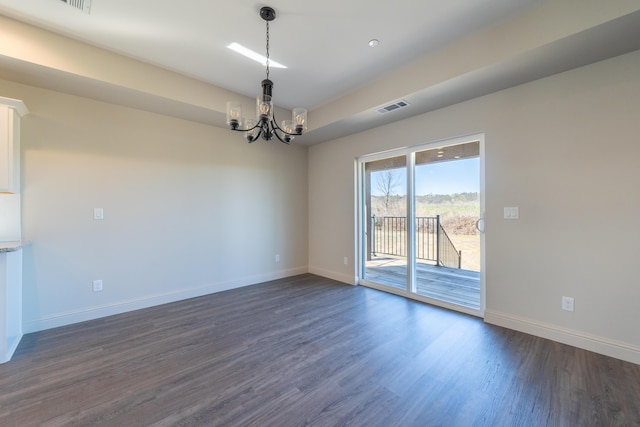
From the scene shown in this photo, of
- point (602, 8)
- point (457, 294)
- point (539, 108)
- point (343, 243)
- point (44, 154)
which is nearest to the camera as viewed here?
point (602, 8)

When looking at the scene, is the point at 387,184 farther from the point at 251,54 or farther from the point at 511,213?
the point at 251,54

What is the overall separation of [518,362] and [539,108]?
94.4 inches

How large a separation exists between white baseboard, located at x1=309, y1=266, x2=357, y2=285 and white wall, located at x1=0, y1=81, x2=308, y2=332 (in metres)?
0.83

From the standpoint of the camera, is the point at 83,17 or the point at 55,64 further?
the point at 55,64

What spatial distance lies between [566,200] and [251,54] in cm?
346

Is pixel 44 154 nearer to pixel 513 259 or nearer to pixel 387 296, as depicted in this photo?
pixel 387 296

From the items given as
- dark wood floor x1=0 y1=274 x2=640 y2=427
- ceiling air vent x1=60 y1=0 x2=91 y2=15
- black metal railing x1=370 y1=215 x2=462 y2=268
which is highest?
ceiling air vent x1=60 y1=0 x2=91 y2=15

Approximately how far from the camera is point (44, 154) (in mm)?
2697

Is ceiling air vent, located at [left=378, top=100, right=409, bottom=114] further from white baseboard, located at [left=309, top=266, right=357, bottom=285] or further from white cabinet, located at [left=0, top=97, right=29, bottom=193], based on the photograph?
white cabinet, located at [left=0, top=97, right=29, bottom=193]

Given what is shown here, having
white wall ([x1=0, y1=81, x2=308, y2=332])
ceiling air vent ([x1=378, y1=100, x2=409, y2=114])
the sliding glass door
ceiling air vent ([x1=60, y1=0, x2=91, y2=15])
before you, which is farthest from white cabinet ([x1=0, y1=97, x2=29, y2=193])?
the sliding glass door

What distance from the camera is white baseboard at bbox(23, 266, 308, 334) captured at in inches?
106

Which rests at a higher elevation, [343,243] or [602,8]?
[602,8]

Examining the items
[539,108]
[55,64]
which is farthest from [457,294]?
[55,64]

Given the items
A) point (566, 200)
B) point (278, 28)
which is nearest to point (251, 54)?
point (278, 28)
